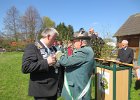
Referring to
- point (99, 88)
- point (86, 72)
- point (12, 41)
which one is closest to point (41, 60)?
point (86, 72)

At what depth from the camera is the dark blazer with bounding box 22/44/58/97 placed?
3536mm

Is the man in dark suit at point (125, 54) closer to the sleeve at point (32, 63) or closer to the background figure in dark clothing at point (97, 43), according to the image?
the background figure in dark clothing at point (97, 43)

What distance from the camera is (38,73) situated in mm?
3686

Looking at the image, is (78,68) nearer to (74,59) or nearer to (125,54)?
(74,59)

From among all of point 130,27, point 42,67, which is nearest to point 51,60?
point 42,67

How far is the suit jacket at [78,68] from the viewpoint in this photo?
13.1ft

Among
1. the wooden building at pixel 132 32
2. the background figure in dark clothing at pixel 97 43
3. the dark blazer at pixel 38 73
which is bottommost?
the dark blazer at pixel 38 73

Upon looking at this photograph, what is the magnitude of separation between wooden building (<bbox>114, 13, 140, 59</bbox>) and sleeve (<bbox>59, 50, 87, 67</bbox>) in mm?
18606

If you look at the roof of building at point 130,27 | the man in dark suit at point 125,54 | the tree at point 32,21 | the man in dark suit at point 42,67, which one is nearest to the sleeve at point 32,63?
the man in dark suit at point 42,67

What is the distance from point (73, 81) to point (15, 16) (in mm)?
55098

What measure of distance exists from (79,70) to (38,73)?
791mm

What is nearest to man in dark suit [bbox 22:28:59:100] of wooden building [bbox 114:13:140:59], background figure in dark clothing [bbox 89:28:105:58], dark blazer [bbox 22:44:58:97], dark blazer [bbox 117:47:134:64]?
dark blazer [bbox 22:44:58:97]

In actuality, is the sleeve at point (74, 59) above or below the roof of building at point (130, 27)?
below

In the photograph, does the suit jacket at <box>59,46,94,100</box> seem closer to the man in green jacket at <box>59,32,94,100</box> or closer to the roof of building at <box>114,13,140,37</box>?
the man in green jacket at <box>59,32,94,100</box>
